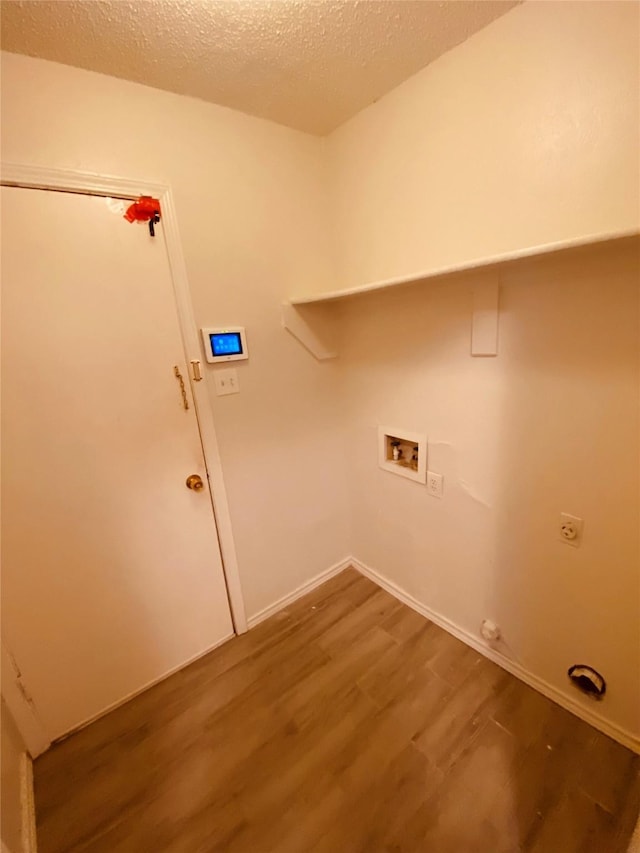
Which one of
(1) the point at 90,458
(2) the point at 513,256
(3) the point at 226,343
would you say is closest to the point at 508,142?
(2) the point at 513,256

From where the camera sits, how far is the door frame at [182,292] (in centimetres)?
109

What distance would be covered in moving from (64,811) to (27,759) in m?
0.27

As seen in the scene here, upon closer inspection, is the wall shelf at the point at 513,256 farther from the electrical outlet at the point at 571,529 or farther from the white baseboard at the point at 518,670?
the white baseboard at the point at 518,670

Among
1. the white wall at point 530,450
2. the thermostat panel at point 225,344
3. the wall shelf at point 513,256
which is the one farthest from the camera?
the thermostat panel at point 225,344

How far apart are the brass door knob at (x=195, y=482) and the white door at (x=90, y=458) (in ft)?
0.07

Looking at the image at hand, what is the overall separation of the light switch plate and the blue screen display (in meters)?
0.08

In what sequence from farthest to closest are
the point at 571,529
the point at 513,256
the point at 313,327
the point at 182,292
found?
the point at 313,327
the point at 182,292
the point at 571,529
the point at 513,256

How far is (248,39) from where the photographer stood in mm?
1074

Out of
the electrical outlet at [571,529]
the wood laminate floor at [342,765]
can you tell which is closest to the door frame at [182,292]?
the wood laminate floor at [342,765]

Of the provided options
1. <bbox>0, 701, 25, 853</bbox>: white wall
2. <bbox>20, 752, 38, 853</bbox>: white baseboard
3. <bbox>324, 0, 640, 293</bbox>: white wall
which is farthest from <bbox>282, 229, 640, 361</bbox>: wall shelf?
<bbox>20, 752, 38, 853</bbox>: white baseboard

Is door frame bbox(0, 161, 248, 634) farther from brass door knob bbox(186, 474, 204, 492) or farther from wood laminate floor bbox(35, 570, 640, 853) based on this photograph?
wood laminate floor bbox(35, 570, 640, 853)

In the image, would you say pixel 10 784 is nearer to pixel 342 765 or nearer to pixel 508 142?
pixel 342 765

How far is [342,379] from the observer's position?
1969mm

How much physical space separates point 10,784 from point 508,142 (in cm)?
259
